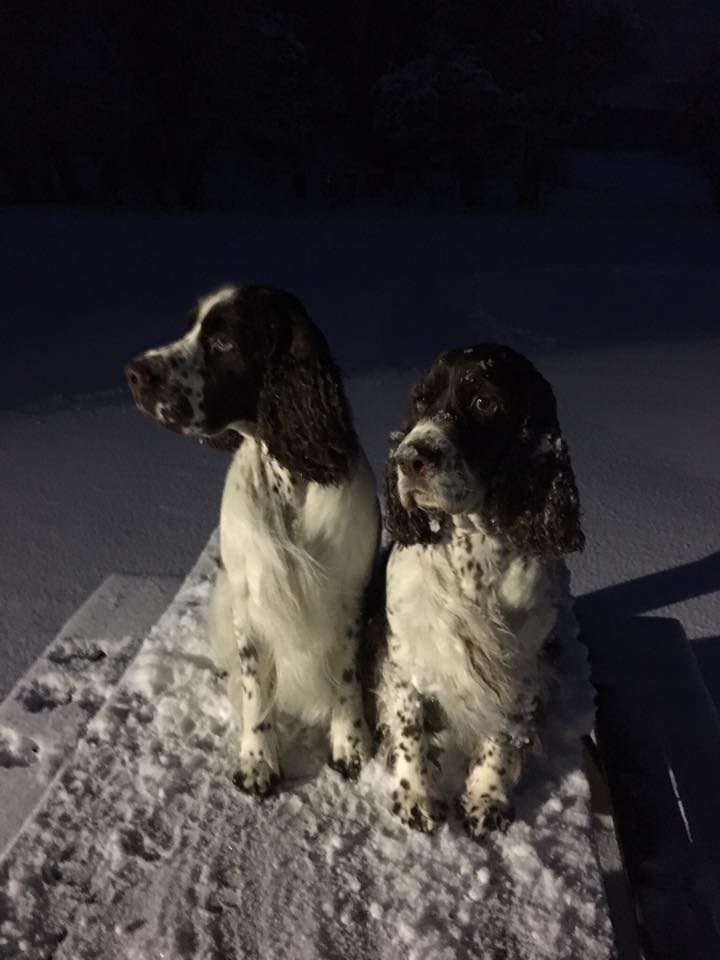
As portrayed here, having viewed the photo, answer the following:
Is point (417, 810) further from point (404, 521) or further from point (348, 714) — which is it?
point (404, 521)

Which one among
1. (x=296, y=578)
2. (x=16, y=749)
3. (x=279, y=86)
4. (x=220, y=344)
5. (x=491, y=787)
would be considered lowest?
(x=16, y=749)

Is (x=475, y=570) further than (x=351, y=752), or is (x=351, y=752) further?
(x=351, y=752)

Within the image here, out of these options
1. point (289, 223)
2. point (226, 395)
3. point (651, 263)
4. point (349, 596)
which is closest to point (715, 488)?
point (349, 596)

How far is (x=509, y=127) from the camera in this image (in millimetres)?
12680

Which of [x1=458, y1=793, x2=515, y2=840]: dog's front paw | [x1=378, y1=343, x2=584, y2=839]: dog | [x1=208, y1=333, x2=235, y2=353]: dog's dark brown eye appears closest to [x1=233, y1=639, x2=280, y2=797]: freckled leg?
[x1=378, y1=343, x2=584, y2=839]: dog

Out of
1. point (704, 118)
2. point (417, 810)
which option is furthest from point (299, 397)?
point (704, 118)

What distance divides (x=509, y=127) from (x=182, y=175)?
209 inches

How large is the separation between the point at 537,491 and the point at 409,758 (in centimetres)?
69

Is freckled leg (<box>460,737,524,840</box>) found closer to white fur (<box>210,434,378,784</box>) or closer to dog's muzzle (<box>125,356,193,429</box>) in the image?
white fur (<box>210,434,378,784</box>)

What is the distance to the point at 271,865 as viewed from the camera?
1621mm

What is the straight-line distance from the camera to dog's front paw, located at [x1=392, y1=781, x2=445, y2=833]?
172 centimetres

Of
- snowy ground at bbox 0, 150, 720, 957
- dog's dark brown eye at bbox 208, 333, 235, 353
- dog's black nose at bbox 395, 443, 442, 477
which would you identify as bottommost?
snowy ground at bbox 0, 150, 720, 957

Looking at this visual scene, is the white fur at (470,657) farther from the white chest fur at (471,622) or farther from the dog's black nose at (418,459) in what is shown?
the dog's black nose at (418,459)

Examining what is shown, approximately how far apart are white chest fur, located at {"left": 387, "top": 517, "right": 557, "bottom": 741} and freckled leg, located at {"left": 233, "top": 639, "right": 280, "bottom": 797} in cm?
32
